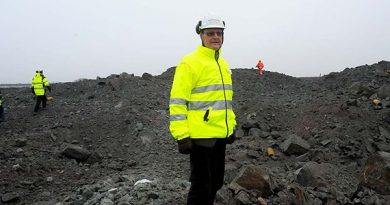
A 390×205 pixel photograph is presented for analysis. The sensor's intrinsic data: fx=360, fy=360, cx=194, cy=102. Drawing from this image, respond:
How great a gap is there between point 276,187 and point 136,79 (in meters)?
13.7

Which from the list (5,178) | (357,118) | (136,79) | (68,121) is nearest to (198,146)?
(5,178)

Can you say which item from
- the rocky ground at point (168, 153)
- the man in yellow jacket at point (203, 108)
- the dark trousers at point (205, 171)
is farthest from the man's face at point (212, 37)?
the rocky ground at point (168, 153)

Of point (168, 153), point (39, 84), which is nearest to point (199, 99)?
point (168, 153)

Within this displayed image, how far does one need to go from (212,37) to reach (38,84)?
38.3ft

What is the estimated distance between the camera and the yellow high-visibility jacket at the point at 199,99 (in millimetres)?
3360

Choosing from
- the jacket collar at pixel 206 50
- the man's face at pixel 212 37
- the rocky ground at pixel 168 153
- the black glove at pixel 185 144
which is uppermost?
the man's face at pixel 212 37

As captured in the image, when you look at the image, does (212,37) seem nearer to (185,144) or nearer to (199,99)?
(199,99)

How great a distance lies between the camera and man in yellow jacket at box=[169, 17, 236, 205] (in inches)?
133

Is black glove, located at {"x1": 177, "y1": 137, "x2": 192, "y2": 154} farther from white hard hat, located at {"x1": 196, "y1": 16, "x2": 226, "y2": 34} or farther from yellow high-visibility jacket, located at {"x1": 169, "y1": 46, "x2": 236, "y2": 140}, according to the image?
white hard hat, located at {"x1": 196, "y1": 16, "x2": 226, "y2": 34}

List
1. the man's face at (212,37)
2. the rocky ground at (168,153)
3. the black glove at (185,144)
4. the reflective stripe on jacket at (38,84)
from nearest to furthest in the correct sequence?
the black glove at (185,144), the man's face at (212,37), the rocky ground at (168,153), the reflective stripe on jacket at (38,84)

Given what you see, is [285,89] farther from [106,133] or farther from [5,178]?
[5,178]

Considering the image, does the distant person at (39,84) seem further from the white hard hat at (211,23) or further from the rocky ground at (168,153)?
the white hard hat at (211,23)

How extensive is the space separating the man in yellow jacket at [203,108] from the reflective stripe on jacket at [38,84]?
37.8 ft

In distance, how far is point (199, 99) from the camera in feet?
11.4
